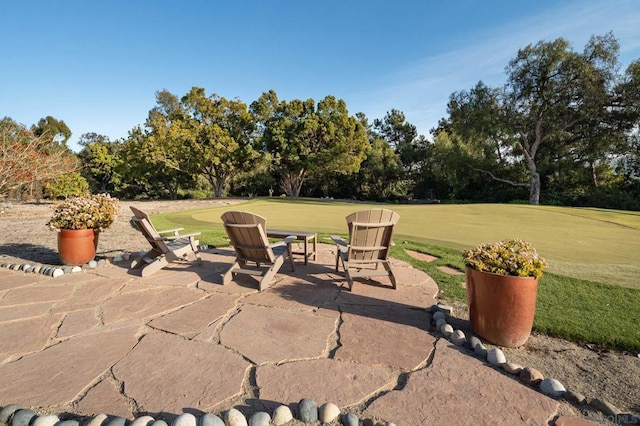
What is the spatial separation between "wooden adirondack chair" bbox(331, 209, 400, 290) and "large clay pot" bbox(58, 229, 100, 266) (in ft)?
13.0

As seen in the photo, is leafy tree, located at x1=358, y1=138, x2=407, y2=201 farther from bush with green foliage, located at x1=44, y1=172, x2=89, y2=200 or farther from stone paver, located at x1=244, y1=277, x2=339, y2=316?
stone paver, located at x1=244, y1=277, x2=339, y2=316

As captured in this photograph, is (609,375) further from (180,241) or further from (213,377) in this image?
(180,241)

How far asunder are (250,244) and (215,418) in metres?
2.65

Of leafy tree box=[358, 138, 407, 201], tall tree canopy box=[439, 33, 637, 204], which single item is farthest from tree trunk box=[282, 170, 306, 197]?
tall tree canopy box=[439, 33, 637, 204]

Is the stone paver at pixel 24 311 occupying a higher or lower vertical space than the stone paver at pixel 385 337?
higher

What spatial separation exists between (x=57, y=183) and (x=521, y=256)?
28.5 m

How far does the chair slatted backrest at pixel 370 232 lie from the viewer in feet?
13.2

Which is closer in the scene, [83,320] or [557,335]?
[557,335]

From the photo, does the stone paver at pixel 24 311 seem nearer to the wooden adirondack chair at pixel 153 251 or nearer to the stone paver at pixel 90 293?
the stone paver at pixel 90 293

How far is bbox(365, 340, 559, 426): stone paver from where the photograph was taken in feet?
5.76

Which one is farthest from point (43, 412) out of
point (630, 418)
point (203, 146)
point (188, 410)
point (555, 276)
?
point (203, 146)

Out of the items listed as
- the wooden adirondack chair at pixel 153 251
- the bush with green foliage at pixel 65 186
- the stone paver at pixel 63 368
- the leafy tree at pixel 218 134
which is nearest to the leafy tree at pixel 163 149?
the leafy tree at pixel 218 134

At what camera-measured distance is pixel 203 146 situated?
25.5m

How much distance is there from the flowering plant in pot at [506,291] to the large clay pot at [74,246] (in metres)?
5.38
